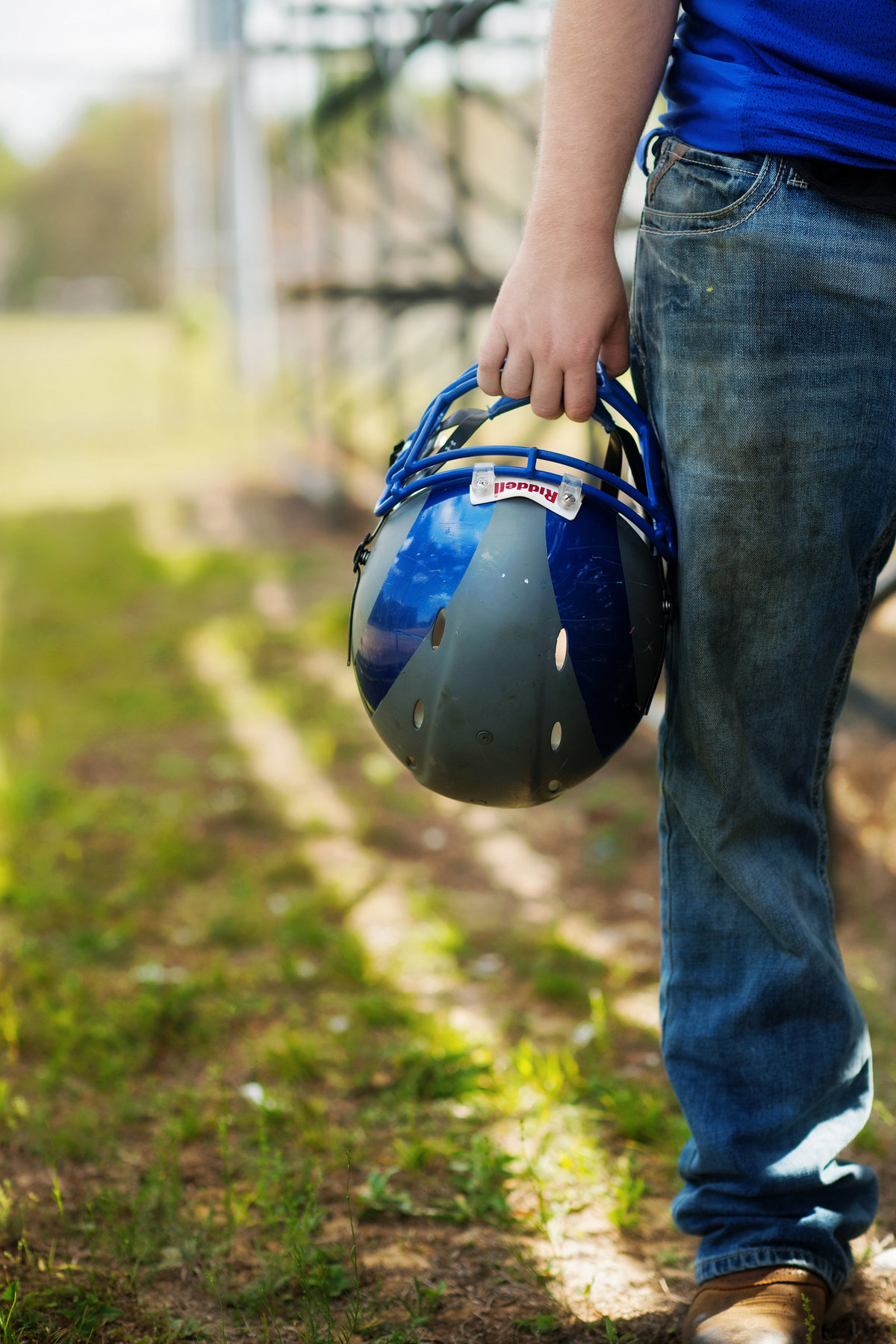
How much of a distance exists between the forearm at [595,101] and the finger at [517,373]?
14cm

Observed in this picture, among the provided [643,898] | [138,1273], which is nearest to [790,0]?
[138,1273]

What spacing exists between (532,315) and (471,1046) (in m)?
1.45

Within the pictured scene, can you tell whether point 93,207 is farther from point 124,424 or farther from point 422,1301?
point 422,1301

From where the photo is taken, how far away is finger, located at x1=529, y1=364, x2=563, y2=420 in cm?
133

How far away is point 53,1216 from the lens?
1789 mm

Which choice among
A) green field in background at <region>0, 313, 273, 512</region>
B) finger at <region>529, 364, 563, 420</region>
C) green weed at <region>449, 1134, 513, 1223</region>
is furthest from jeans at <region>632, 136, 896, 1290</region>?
green field in background at <region>0, 313, 273, 512</region>

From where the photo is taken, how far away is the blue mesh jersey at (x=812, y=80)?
1.19m

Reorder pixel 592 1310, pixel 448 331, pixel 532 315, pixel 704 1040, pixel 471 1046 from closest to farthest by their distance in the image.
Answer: pixel 532 315 → pixel 704 1040 → pixel 592 1310 → pixel 471 1046 → pixel 448 331

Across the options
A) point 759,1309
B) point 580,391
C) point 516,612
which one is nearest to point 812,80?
point 580,391

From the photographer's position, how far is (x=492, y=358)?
4.45ft

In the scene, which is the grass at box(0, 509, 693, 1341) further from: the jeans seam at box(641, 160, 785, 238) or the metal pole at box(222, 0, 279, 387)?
the metal pole at box(222, 0, 279, 387)

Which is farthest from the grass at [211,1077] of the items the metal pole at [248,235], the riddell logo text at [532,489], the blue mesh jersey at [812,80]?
the metal pole at [248,235]

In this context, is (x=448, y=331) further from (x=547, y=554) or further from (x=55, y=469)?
(x=547, y=554)

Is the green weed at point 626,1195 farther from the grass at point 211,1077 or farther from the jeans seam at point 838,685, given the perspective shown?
the jeans seam at point 838,685
